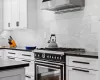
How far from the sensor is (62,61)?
291 cm

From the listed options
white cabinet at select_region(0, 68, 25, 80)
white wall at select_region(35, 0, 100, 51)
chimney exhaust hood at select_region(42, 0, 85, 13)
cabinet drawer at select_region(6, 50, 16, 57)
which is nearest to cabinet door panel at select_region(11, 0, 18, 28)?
cabinet drawer at select_region(6, 50, 16, 57)

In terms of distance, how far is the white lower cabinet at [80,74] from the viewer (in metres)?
2.48

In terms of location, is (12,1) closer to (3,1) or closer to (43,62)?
(3,1)

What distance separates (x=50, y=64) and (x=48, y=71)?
0.57 feet

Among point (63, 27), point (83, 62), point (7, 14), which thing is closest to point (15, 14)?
point (7, 14)

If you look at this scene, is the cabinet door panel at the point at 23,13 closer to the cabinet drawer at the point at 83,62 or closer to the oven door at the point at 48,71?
the oven door at the point at 48,71

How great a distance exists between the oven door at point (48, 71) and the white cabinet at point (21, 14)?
126 centimetres

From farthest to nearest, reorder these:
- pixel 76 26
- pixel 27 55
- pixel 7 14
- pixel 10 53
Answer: pixel 7 14 < pixel 10 53 < pixel 27 55 < pixel 76 26

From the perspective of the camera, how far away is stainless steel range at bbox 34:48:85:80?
2923 millimetres

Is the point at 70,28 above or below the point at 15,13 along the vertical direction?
below

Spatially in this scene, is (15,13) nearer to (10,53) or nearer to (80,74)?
(10,53)

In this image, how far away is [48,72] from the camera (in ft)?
10.6

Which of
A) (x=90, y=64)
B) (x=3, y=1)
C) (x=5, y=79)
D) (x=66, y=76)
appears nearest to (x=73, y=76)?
(x=66, y=76)

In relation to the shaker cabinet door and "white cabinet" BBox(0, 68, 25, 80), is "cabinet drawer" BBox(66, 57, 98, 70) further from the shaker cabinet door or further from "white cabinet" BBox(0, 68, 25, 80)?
the shaker cabinet door
